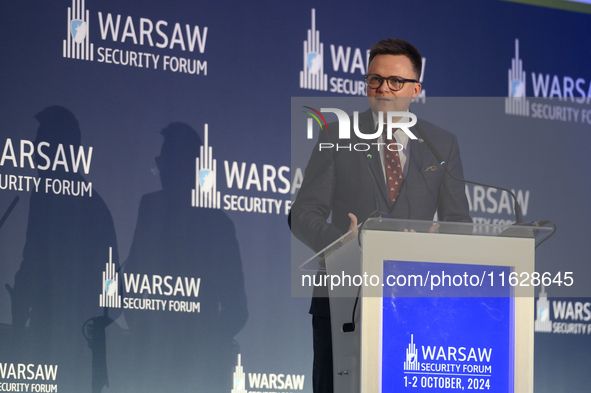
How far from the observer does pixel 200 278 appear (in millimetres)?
3531

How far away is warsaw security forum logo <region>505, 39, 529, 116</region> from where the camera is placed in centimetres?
414

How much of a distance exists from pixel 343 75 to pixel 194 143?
1.02 metres

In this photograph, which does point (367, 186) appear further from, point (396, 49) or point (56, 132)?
point (56, 132)

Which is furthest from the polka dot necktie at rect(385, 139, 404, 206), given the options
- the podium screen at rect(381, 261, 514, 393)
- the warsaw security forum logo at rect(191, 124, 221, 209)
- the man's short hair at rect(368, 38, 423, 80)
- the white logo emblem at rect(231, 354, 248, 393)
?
the white logo emblem at rect(231, 354, 248, 393)

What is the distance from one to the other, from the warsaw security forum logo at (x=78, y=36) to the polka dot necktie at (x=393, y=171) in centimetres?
236

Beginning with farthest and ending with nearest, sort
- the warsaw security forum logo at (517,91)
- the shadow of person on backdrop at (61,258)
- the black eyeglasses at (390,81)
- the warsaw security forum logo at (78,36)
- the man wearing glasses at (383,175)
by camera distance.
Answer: the warsaw security forum logo at (517,91) < the warsaw security forum logo at (78,36) < the shadow of person on backdrop at (61,258) < the black eyeglasses at (390,81) < the man wearing glasses at (383,175)

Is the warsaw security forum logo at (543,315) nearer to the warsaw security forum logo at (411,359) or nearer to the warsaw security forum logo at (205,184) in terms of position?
the warsaw security forum logo at (205,184)

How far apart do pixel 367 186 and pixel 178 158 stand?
1.99 m

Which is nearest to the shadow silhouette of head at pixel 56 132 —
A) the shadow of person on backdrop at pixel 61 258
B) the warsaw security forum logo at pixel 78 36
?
the shadow of person on backdrop at pixel 61 258

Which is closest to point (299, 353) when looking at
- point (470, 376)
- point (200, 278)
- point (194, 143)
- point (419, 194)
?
point (200, 278)

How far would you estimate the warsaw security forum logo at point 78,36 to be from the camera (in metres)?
3.53

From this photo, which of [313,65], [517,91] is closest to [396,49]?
[313,65]

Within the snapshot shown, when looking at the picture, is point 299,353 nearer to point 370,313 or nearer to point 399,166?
point 399,166

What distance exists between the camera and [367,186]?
1.79m
